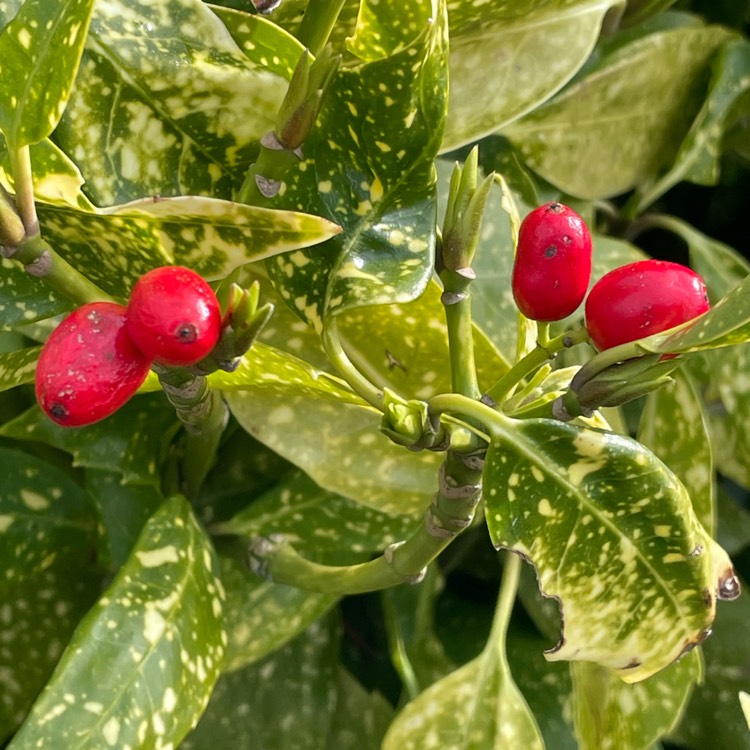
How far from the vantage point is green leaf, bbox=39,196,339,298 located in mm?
315

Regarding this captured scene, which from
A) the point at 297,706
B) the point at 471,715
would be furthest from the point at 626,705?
the point at 297,706

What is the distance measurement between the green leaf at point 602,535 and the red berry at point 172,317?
0.42 ft

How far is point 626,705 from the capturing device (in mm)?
629

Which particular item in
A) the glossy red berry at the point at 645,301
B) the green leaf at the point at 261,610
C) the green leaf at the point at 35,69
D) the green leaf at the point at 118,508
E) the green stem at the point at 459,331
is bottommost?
the green leaf at the point at 261,610

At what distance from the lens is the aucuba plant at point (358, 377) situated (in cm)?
32

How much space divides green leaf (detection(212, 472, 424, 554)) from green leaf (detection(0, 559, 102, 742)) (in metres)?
0.13

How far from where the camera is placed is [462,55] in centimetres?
60

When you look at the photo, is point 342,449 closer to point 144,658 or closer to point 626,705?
point 144,658

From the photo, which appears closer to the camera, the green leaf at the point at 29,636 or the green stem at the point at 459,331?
the green stem at the point at 459,331

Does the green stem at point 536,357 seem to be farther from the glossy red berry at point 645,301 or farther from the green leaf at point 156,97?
the green leaf at point 156,97

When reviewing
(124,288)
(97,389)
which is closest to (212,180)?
(124,288)

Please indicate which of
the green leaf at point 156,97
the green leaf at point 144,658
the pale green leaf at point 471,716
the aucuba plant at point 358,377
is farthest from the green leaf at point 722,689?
the green leaf at point 156,97

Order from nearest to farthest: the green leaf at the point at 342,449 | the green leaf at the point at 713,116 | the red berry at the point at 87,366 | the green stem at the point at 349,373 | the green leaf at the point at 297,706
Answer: the red berry at the point at 87,366, the green stem at the point at 349,373, the green leaf at the point at 342,449, the green leaf at the point at 297,706, the green leaf at the point at 713,116

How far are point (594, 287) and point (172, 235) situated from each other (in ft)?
0.55
